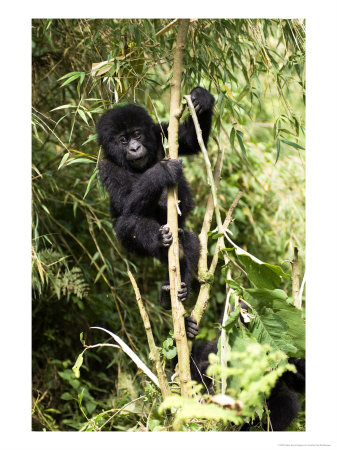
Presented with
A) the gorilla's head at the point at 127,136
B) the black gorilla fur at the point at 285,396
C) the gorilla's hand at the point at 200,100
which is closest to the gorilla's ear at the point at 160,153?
the gorilla's head at the point at 127,136

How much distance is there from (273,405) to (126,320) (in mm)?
1679

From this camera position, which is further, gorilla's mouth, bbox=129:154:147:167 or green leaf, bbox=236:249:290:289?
gorilla's mouth, bbox=129:154:147:167

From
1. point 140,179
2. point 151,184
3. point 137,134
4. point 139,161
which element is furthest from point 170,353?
point 137,134

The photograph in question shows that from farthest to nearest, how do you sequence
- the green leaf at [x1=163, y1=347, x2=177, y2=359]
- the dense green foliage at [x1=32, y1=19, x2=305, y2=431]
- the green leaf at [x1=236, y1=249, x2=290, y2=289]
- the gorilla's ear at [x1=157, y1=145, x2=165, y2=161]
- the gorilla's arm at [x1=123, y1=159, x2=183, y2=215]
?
the gorilla's ear at [x1=157, y1=145, x2=165, y2=161] → the dense green foliage at [x1=32, y1=19, x2=305, y2=431] → the gorilla's arm at [x1=123, y1=159, x2=183, y2=215] → the green leaf at [x1=163, y1=347, x2=177, y2=359] → the green leaf at [x1=236, y1=249, x2=290, y2=289]

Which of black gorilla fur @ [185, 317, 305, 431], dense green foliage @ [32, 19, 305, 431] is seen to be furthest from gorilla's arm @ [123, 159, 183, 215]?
black gorilla fur @ [185, 317, 305, 431]

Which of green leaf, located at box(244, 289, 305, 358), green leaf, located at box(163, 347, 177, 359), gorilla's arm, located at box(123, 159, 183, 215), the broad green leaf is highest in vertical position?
gorilla's arm, located at box(123, 159, 183, 215)

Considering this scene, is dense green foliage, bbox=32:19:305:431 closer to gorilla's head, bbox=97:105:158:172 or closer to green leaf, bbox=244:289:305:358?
gorilla's head, bbox=97:105:158:172

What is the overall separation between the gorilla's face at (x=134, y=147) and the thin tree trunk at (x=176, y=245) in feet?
1.85

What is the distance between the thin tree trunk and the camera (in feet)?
7.52

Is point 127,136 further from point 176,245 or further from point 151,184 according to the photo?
point 176,245

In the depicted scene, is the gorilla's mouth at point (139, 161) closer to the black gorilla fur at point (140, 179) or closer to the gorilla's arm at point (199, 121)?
the black gorilla fur at point (140, 179)

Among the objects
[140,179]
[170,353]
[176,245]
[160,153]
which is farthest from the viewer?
[160,153]

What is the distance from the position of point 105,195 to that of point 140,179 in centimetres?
52

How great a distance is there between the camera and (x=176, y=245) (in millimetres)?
2412
